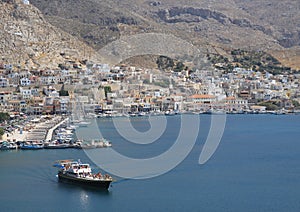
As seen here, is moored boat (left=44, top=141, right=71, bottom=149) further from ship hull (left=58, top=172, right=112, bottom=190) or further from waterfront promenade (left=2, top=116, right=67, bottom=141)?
ship hull (left=58, top=172, right=112, bottom=190)

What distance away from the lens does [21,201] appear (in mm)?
17609

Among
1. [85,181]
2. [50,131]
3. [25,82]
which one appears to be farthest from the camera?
[25,82]

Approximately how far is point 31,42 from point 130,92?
971 centimetres

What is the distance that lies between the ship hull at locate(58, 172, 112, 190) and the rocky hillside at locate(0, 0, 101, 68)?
3038 cm

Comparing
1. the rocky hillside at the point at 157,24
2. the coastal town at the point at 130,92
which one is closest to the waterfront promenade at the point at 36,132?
the coastal town at the point at 130,92

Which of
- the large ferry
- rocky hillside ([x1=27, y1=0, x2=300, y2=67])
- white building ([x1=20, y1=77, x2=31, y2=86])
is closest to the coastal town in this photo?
white building ([x1=20, y1=77, x2=31, y2=86])

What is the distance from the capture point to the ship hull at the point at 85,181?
18688mm

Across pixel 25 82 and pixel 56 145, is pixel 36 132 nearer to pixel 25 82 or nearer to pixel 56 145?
Answer: pixel 56 145

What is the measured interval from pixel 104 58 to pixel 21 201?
3990 centimetres

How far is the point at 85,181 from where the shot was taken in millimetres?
19156

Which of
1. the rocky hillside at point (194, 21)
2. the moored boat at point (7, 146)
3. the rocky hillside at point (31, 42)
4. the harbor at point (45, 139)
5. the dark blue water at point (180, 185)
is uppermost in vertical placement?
the rocky hillside at point (194, 21)

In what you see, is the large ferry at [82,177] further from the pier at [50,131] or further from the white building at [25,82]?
the white building at [25,82]

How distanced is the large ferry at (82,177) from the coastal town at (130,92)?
587 inches

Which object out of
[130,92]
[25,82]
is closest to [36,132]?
[25,82]
